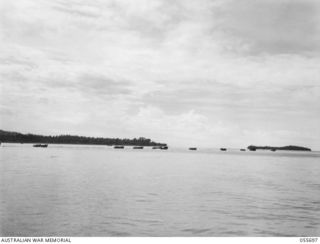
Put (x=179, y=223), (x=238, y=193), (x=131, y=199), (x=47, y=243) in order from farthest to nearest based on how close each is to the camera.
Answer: (x=238, y=193), (x=131, y=199), (x=179, y=223), (x=47, y=243)

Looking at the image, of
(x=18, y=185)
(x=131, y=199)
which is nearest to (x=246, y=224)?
(x=131, y=199)

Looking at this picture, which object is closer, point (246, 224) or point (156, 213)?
point (246, 224)

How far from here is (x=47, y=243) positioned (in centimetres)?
1567

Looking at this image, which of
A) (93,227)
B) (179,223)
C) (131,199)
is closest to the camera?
(93,227)

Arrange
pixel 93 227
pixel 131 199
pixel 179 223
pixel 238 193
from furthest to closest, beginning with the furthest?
pixel 238 193 < pixel 131 199 < pixel 179 223 < pixel 93 227

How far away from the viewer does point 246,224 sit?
23219 millimetres

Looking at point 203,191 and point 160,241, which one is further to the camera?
point 203,191

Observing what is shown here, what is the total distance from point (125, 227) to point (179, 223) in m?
3.44

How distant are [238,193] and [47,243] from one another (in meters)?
24.7

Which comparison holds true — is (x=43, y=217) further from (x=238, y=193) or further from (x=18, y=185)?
(x=238, y=193)

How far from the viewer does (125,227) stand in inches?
853

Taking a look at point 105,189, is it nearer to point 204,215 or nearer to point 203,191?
point 203,191

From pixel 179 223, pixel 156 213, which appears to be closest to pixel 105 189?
pixel 156 213

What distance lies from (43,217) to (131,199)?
951cm
